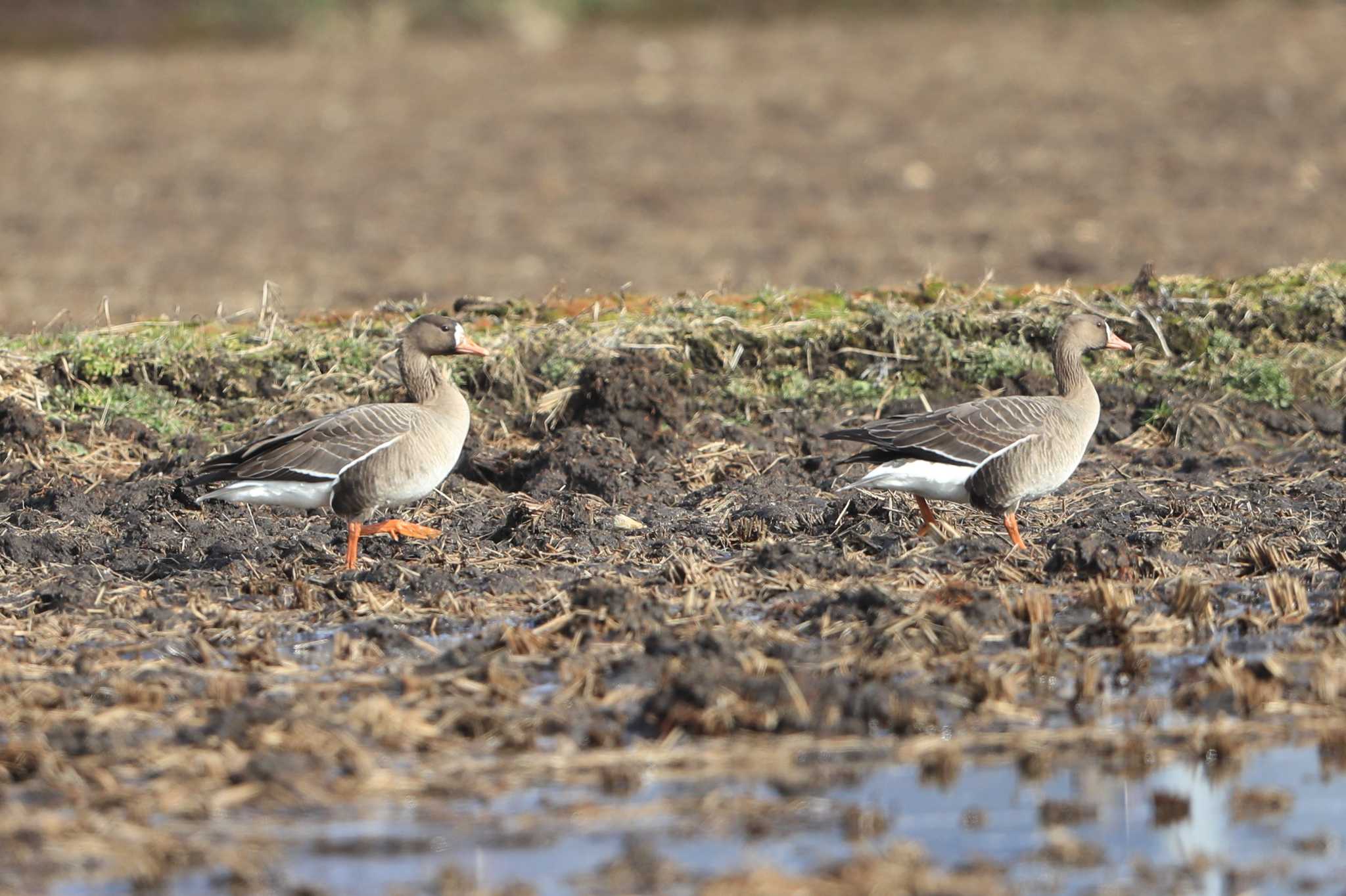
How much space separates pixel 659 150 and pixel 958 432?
19.7 metres

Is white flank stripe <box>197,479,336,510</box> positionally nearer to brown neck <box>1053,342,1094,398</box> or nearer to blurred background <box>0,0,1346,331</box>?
brown neck <box>1053,342,1094,398</box>

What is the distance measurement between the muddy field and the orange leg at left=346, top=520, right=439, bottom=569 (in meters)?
0.11

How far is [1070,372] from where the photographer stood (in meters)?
11.0

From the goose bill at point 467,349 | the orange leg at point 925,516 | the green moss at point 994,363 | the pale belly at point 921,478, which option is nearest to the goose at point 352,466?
the goose bill at point 467,349

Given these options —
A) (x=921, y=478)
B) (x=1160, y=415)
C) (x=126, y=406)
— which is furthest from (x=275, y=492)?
(x=1160, y=415)

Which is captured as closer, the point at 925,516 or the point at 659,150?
the point at 925,516

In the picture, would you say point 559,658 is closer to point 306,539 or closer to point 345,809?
point 345,809

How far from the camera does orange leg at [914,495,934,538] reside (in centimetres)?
1041

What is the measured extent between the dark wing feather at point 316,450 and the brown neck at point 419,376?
1.66 feet

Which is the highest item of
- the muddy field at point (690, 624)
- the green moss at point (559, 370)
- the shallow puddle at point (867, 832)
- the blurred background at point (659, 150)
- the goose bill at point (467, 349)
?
the blurred background at point (659, 150)

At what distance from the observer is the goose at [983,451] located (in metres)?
10.0

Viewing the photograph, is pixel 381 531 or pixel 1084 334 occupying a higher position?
pixel 1084 334

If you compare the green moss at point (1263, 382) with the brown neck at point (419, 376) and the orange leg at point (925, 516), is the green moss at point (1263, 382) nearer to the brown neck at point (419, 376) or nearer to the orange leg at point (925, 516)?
the orange leg at point (925, 516)

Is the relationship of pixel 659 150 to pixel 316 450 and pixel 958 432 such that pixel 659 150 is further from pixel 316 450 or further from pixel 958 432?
pixel 316 450
